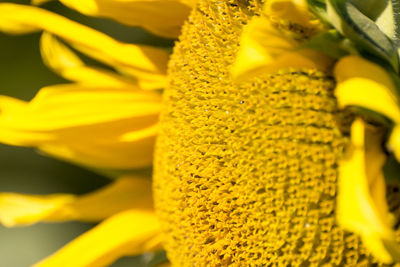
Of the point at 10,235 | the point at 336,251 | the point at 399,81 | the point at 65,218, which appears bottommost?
the point at 10,235

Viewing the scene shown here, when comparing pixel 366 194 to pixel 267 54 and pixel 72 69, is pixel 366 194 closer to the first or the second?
pixel 267 54

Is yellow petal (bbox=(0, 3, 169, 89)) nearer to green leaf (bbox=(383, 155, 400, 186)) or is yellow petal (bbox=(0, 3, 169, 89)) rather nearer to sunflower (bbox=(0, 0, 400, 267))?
sunflower (bbox=(0, 0, 400, 267))

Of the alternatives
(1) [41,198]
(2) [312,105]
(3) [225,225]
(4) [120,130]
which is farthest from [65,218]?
(2) [312,105]

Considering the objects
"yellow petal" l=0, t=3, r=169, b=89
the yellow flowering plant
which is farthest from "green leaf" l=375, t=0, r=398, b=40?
"yellow petal" l=0, t=3, r=169, b=89

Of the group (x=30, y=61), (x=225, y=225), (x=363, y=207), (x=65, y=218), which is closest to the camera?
(x=363, y=207)

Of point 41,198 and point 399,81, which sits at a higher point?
point 399,81

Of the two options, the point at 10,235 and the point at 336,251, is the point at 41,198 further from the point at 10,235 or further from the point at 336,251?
the point at 336,251

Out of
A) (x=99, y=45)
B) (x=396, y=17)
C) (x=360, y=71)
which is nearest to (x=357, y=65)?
(x=360, y=71)
